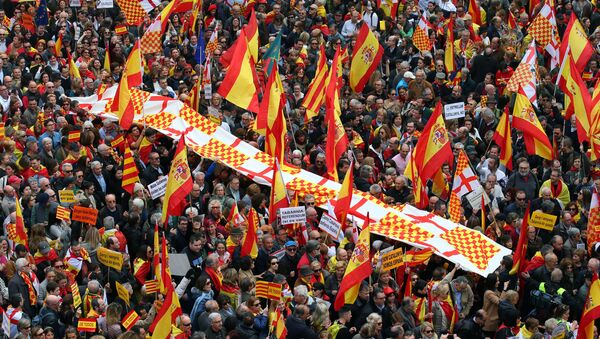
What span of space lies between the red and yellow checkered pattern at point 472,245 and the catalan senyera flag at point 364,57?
237 inches

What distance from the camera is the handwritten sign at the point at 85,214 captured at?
75.0ft

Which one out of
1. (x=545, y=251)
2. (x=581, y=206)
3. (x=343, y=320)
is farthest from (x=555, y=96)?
(x=343, y=320)

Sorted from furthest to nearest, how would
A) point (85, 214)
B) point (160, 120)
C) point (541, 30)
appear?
point (541, 30) < point (160, 120) < point (85, 214)

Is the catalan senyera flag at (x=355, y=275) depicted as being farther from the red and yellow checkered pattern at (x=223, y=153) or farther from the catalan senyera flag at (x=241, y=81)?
the catalan senyera flag at (x=241, y=81)

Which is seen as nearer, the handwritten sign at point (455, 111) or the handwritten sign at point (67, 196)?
the handwritten sign at point (67, 196)

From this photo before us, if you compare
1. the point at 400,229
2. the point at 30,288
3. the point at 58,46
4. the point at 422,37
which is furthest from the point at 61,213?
the point at 422,37

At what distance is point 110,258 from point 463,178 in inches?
213

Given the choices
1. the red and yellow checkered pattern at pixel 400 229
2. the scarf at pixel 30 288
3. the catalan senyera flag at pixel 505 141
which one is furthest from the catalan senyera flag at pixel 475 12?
the scarf at pixel 30 288

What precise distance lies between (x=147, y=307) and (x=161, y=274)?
44cm

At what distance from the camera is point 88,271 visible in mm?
22281

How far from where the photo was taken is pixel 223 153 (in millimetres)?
26219

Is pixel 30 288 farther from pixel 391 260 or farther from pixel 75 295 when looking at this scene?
pixel 391 260

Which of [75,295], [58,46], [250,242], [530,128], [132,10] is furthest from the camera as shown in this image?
[132,10]

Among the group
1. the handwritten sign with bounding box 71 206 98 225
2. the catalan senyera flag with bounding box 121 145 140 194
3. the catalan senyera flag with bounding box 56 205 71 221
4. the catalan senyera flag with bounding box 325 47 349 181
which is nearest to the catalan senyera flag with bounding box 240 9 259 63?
the catalan senyera flag with bounding box 325 47 349 181
